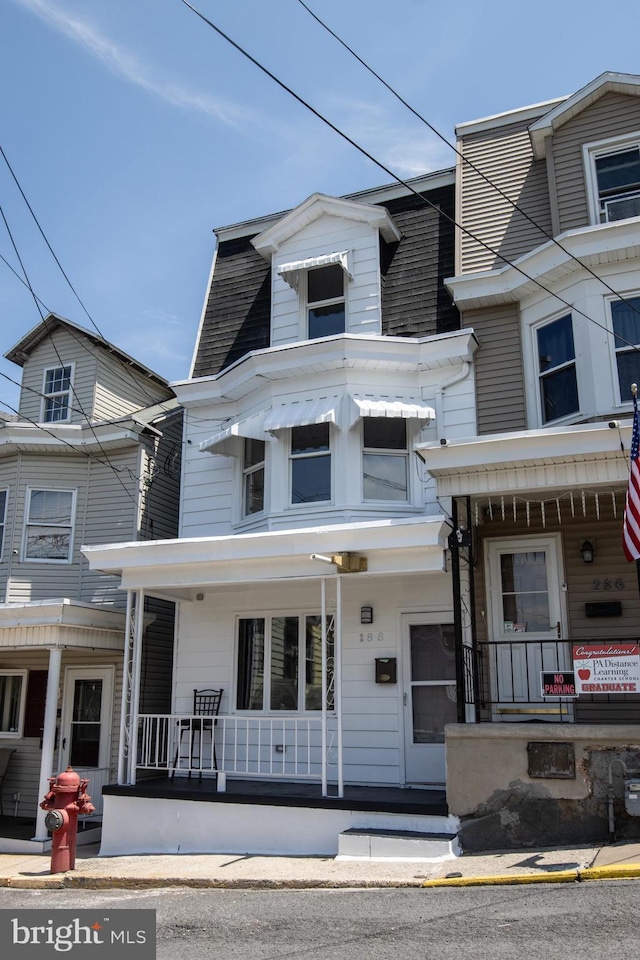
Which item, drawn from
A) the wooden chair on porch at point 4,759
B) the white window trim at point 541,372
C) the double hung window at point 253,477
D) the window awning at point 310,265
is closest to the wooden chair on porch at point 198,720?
the double hung window at point 253,477

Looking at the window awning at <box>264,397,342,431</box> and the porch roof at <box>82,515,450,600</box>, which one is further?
the window awning at <box>264,397,342,431</box>

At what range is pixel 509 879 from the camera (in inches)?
270

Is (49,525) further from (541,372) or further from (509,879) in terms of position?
(509,879)

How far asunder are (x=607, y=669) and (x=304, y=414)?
18.4ft

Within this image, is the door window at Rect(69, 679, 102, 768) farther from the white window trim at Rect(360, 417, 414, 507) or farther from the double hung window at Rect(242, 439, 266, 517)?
the white window trim at Rect(360, 417, 414, 507)

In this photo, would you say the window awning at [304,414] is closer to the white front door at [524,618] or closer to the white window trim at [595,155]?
the white front door at [524,618]

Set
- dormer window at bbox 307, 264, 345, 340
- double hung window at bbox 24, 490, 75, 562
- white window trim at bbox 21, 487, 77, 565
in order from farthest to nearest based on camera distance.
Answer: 1. double hung window at bbox 24, 490, 75, 562
2. white window trim at bbox 21, 487, 77, 565
3. dormer window at bbox 307, 264, 345, 340

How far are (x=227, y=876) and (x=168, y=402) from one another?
1116 cm

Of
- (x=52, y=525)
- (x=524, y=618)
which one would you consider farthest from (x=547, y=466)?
(x=52, y=525)

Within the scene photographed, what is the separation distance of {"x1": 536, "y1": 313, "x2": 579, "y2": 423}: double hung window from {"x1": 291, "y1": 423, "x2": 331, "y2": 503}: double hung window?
10.5 feet

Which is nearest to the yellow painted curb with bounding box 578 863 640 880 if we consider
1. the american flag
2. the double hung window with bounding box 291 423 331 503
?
the american flag

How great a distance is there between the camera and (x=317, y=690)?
38.0ft

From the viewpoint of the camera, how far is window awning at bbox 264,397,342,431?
11.8m

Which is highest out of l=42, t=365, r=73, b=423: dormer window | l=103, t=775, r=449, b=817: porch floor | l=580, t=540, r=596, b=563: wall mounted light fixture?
l=42, t=365, r=73, b=423: dormer window
